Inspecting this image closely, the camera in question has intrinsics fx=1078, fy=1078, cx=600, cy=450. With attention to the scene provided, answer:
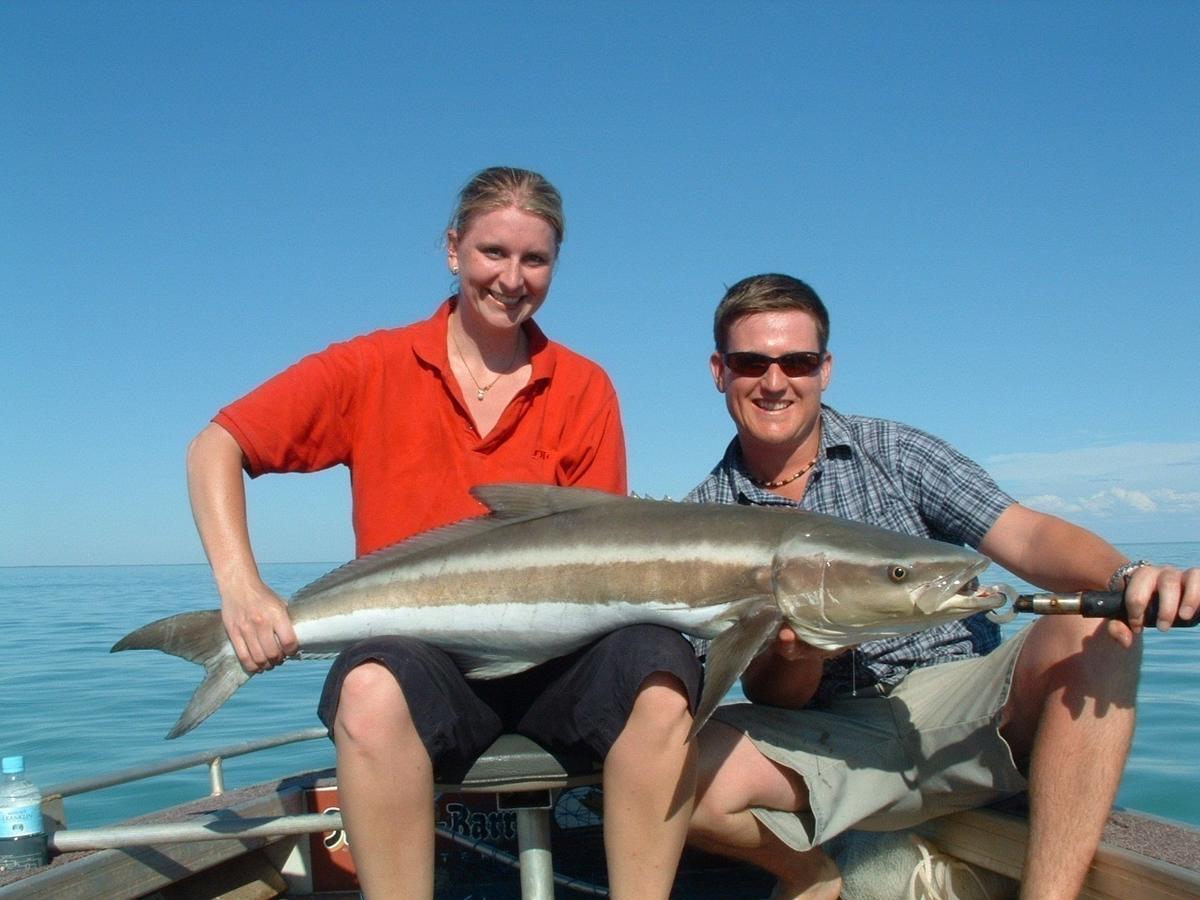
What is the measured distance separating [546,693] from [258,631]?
2.76 feet

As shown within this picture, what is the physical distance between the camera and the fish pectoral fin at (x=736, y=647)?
2.67m

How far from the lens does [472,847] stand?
13.6 feet

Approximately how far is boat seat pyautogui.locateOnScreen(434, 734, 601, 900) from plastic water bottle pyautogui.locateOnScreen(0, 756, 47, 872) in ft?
4.73

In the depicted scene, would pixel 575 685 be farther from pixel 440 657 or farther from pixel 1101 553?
pixel 1101 553

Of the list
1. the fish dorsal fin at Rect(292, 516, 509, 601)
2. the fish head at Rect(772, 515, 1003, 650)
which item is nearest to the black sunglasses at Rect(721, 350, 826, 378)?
the fish head at Rect(772, 515, 1003, 650)

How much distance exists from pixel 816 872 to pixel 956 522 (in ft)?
4.32

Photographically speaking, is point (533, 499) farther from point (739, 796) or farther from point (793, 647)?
point (739, 796)

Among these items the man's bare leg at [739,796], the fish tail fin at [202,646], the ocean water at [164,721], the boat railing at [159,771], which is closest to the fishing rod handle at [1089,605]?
the man's bare leg at [739,796]

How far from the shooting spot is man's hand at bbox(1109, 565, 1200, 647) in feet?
8.97

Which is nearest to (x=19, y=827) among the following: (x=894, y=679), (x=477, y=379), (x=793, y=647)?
(x=477, y=379)

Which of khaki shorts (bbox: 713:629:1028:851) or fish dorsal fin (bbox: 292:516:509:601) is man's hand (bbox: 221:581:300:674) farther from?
khaki shorts (bbox: 713:629:1028:851)

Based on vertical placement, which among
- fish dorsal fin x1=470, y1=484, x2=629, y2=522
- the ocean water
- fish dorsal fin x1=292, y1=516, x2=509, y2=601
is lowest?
the ocean water

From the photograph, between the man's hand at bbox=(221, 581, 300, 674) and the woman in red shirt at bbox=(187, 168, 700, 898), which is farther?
the man's hand at bbox=(221, 581, 300, 674)

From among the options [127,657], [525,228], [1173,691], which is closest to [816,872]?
[525,228]
